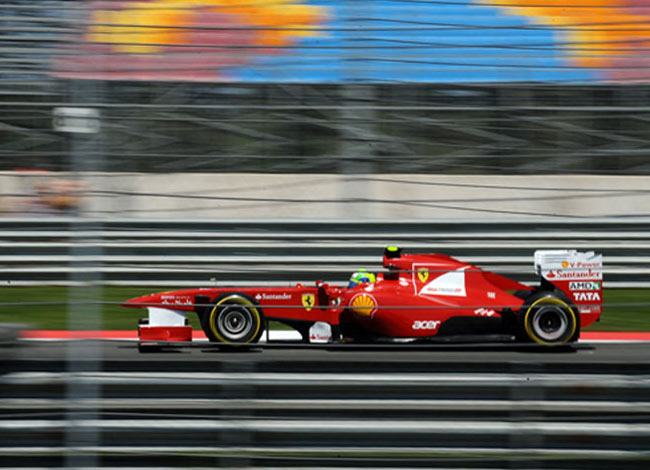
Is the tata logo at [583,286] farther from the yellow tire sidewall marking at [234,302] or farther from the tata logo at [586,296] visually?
the yellow tire sidewall marking at [234,302]

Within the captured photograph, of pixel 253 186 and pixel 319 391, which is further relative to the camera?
pixel 319 391

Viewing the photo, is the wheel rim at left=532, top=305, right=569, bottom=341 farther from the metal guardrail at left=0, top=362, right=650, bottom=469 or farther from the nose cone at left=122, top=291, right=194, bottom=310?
the metal guardrail at left=0, top=362, right=650, bottom=469

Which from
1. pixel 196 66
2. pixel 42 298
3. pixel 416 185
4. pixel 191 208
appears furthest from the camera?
pixel 42 298

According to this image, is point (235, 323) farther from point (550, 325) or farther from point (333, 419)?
point (333, 419)

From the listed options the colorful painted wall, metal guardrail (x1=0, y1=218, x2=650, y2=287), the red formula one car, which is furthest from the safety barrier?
the red formula one car

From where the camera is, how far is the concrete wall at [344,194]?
1750 mm

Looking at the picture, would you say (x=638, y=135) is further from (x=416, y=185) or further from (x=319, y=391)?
(x=319, y=391)

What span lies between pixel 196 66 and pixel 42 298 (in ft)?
8.15

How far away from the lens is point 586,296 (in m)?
4.79

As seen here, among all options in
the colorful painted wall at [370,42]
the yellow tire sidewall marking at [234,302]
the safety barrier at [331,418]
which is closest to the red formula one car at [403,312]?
the yellow tire sidewall marking at [234,302]

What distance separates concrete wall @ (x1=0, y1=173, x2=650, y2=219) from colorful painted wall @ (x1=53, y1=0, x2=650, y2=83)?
22cm

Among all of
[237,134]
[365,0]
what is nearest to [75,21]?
[237,134]

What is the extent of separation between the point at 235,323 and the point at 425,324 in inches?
44.0

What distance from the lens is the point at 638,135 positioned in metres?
1.80
